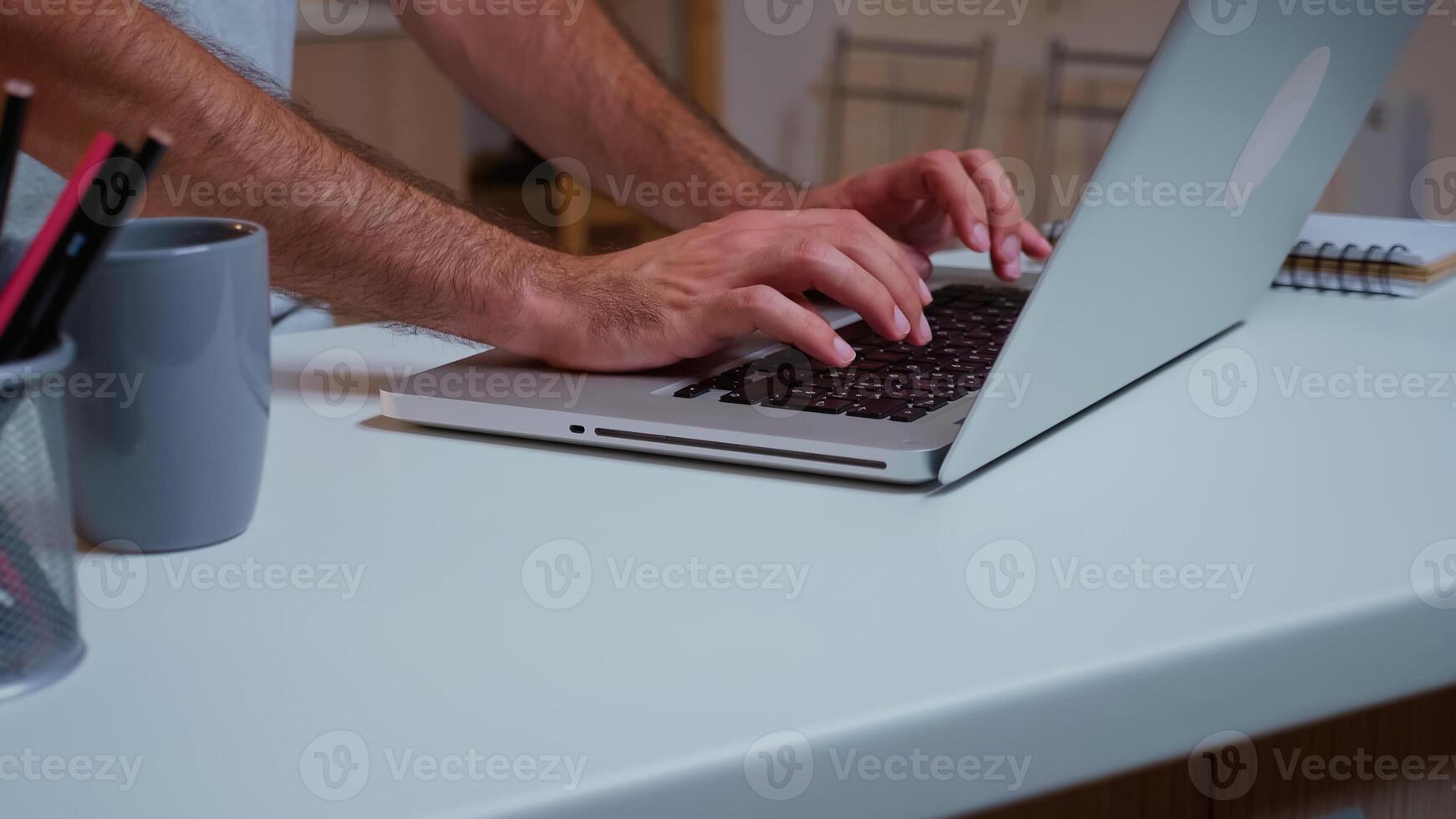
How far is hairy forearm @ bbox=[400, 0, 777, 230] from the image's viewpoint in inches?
43.4

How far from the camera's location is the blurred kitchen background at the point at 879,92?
273 centimetres

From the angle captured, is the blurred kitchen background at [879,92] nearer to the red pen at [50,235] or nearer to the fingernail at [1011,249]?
the fingernail at [1011,249]

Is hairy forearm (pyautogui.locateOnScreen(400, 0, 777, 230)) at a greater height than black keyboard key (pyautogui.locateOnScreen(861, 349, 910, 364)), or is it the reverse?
hairy forearm (pyautogui.locateOnScreen(400, 0, 777, 230))

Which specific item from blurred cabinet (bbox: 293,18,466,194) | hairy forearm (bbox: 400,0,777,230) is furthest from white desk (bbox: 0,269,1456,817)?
blurred cabinet (bbox: 293,18,466,194)

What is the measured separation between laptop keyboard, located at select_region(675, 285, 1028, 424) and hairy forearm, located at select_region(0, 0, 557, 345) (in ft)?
0.46

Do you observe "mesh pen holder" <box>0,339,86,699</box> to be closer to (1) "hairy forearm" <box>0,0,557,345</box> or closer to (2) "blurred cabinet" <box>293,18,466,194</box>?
(1) "hairy forearm" <box>0,0,557,345</box>

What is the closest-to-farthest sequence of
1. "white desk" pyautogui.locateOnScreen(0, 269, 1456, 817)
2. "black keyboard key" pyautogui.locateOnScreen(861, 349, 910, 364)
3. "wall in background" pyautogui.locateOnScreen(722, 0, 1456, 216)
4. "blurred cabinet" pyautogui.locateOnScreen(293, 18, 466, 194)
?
"white desk" pyautogui.locateOnScreen(0, 269, 1456, 817)
"black keyboard key" pyautogui.locateOnScreen(861, 349, 910, 364)
"wall in background" pyautogui.locateOnScreen(722, 0, 1456, 216)
"blurred cabinet" pyautogui.locateOnScreen(293, 18, 466, 194)

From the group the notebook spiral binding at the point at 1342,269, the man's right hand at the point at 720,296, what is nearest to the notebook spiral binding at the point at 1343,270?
the notebook spiral binding at the point at 1342,269

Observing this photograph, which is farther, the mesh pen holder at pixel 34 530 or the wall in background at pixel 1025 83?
the wall in background at pixel 1025 83

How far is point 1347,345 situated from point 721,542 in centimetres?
50

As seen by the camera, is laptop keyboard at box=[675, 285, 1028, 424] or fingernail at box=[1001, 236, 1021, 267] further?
fingernail at box=[1001, 236, 1021, 267]

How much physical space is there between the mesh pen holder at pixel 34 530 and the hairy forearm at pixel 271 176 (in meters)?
0.30

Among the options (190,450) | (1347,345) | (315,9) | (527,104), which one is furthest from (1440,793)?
(315,9)

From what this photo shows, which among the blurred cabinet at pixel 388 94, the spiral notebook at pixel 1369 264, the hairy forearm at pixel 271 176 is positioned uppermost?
the blurred cabinet at pixel 388 94
